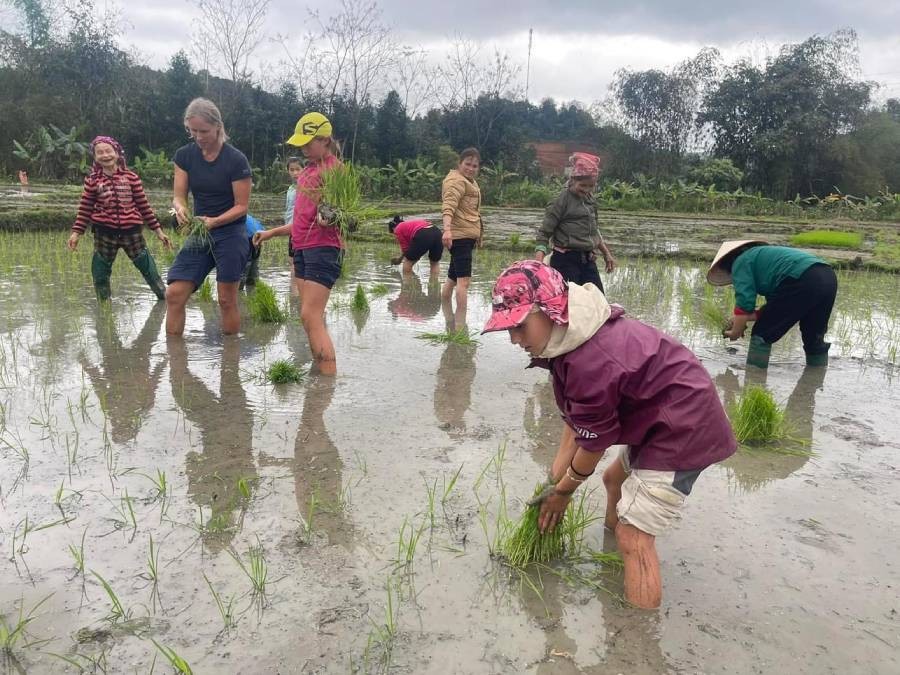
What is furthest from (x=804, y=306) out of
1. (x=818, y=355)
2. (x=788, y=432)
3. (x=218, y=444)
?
(x=218, y=444)

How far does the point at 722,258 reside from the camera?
5.18m

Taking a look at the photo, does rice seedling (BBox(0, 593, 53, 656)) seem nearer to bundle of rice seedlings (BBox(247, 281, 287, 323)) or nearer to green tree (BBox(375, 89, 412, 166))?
bundle of rice seedlings (BBox(247, 281, 287, 323))

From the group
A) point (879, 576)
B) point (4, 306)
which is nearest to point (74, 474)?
point (879, 576)

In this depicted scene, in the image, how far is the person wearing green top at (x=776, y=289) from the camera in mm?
5047

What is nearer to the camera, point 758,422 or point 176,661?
point 176,661

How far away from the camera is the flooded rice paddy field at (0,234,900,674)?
2.11m

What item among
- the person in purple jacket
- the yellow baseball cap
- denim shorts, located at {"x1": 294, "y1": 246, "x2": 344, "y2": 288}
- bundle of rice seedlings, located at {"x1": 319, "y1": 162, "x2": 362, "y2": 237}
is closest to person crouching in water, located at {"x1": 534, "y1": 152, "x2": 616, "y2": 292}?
bundle of rice seedlings, located at {"x1": 319, "y1": 162, "x2": 362, "y2": 237}

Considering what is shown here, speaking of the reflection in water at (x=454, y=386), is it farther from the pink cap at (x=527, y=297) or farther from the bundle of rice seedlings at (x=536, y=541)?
the pink cap at (x=527, y=297)

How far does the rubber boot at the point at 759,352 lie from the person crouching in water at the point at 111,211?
4.77 metres

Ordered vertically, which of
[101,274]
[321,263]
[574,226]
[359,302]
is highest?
[574,226]

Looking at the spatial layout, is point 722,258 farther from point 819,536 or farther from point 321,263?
point 321,263

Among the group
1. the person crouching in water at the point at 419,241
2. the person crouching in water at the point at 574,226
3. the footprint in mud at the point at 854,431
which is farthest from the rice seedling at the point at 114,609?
the person crouching in water at the point at 419,241

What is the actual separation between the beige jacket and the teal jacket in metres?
2.26

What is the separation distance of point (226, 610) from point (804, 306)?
4495 millimetres
